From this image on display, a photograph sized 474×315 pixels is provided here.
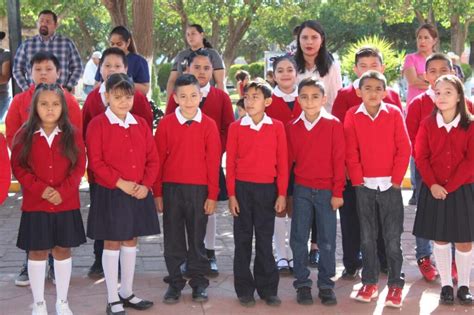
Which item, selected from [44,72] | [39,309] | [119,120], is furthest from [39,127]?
[39,309]

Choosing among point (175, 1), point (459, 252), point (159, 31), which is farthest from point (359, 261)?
point (159, 31)

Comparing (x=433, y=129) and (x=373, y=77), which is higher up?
(x=373, y=77)

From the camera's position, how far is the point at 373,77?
498cm

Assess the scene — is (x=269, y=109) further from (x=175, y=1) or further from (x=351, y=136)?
(x=175, y=1)

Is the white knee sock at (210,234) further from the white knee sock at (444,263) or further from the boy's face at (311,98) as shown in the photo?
the white knee sock at (444,263)

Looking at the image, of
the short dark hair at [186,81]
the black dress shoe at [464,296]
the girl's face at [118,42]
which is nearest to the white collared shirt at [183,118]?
the short dark hair at [186,81]

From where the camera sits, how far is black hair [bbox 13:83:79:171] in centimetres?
455

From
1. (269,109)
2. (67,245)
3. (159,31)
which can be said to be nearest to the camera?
(67,245)

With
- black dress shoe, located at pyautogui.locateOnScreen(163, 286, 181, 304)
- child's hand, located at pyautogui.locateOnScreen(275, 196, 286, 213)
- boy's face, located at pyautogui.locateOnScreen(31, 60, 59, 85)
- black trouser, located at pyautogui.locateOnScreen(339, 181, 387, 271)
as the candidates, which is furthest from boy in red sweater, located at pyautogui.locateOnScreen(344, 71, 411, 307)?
boy's face, located at pyautogui.locateOnScreen(31, 60, 59, 85)

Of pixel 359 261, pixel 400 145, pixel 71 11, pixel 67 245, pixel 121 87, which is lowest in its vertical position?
pixel 359 261

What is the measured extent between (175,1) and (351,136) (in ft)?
66.6

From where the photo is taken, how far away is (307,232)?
510cm

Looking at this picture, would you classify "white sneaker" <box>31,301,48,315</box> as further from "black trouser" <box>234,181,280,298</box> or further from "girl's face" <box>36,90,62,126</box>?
"black trouser" <box>234,181,280,298</box>

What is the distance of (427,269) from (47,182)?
9.70 feet
